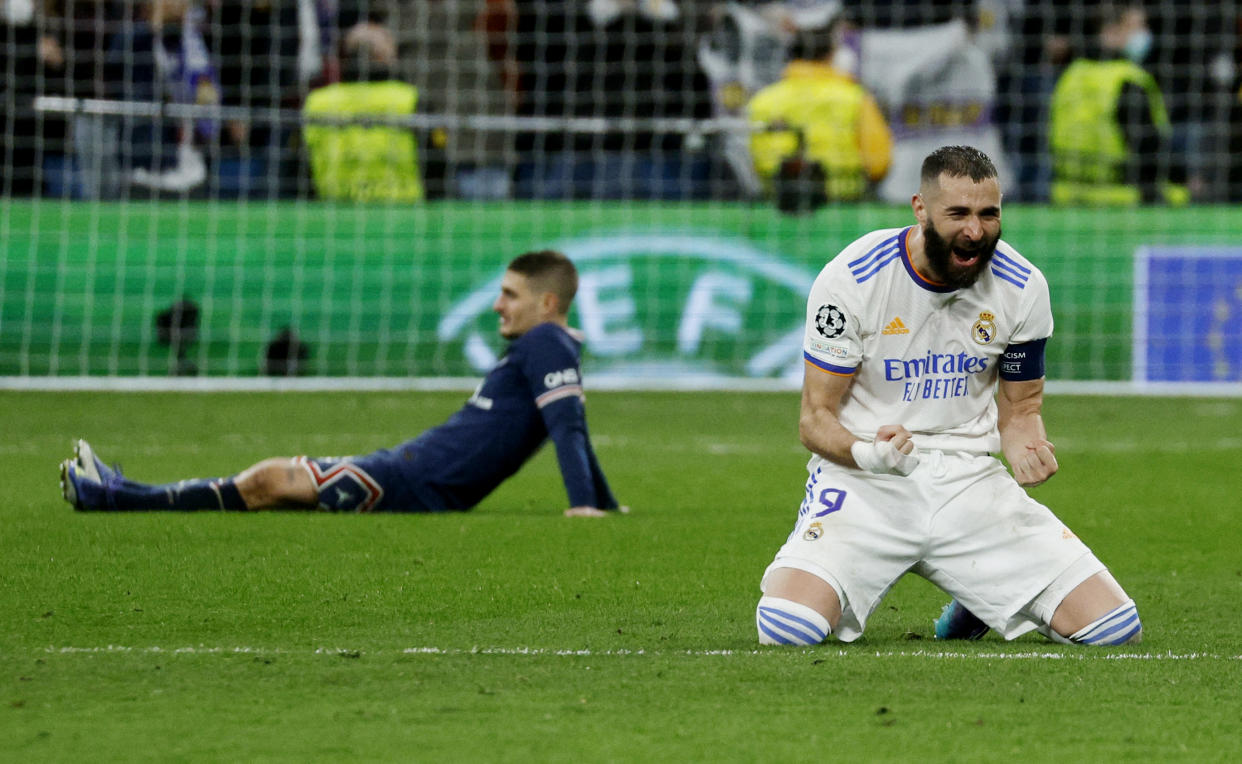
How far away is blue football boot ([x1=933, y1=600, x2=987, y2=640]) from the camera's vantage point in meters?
5.16

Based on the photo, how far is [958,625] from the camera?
5.17m

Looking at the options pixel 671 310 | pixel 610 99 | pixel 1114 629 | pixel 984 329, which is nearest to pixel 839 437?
pixel 984 329

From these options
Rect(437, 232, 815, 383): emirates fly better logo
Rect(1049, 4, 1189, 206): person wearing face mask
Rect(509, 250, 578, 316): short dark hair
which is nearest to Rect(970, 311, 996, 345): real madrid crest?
Rect(509, 250, 578, 316): short dark hair

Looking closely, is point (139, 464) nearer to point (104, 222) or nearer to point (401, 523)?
point (401, 523)

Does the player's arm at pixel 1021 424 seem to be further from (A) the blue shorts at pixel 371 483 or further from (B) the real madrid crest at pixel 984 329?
(A) the blue shorts at pixel 371 483

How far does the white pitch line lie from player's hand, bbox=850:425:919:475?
47cm

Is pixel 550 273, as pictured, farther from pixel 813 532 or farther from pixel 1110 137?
pixel 1110 137

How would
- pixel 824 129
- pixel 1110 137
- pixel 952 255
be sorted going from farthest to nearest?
pixel 1110 137, pixel 824 129, pixel 952 255

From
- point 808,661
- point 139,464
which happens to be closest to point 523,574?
point 808,661

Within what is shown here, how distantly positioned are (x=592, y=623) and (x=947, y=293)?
4.37ft

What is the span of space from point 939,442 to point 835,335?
0.41 metres

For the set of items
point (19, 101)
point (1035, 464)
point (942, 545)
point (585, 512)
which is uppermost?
point (19, 101)

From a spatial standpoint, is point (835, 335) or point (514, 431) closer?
point (835, 335)

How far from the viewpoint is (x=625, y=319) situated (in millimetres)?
14312
